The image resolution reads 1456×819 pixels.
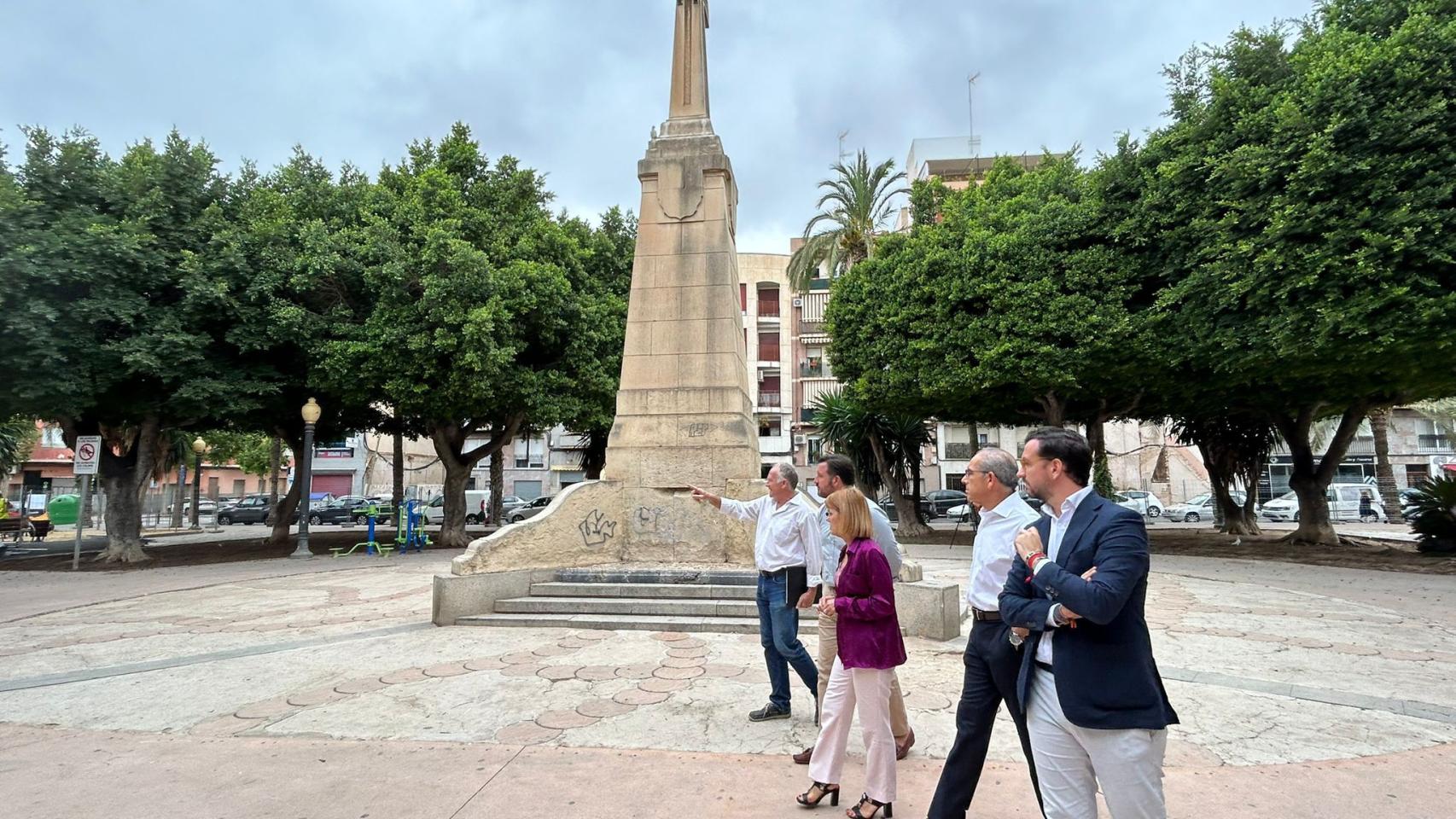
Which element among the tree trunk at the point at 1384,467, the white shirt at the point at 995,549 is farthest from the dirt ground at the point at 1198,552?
the white shirt at the point at 995,549

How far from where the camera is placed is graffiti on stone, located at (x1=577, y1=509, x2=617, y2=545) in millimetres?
9281

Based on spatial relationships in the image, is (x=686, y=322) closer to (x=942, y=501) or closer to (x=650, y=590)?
(x=650, y=590)

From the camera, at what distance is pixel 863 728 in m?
3.28

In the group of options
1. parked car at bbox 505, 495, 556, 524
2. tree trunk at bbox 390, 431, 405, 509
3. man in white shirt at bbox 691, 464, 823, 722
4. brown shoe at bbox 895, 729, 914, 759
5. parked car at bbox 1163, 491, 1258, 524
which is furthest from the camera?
parked car at bbox 1163, 491, 1258, 524

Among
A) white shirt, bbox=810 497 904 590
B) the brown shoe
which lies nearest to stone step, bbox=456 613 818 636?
white shirt, bbox=810 497 904 590

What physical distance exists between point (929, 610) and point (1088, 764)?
5.00m

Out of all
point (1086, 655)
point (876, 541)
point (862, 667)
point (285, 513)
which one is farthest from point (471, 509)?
point (1086, 655)

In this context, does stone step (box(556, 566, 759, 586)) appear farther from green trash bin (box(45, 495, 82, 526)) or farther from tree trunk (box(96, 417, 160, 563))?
green trash bin (box(45, 495, 82, 526))

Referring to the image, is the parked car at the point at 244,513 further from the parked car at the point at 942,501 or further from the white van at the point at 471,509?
the parked car at the point at 942,501

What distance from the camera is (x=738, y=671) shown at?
19.3 ft

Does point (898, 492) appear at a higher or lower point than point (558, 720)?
higher

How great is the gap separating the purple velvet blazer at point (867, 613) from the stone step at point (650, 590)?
4.74m

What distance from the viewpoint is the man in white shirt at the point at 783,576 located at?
4438mm

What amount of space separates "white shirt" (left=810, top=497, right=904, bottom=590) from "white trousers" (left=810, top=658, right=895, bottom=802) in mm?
542
